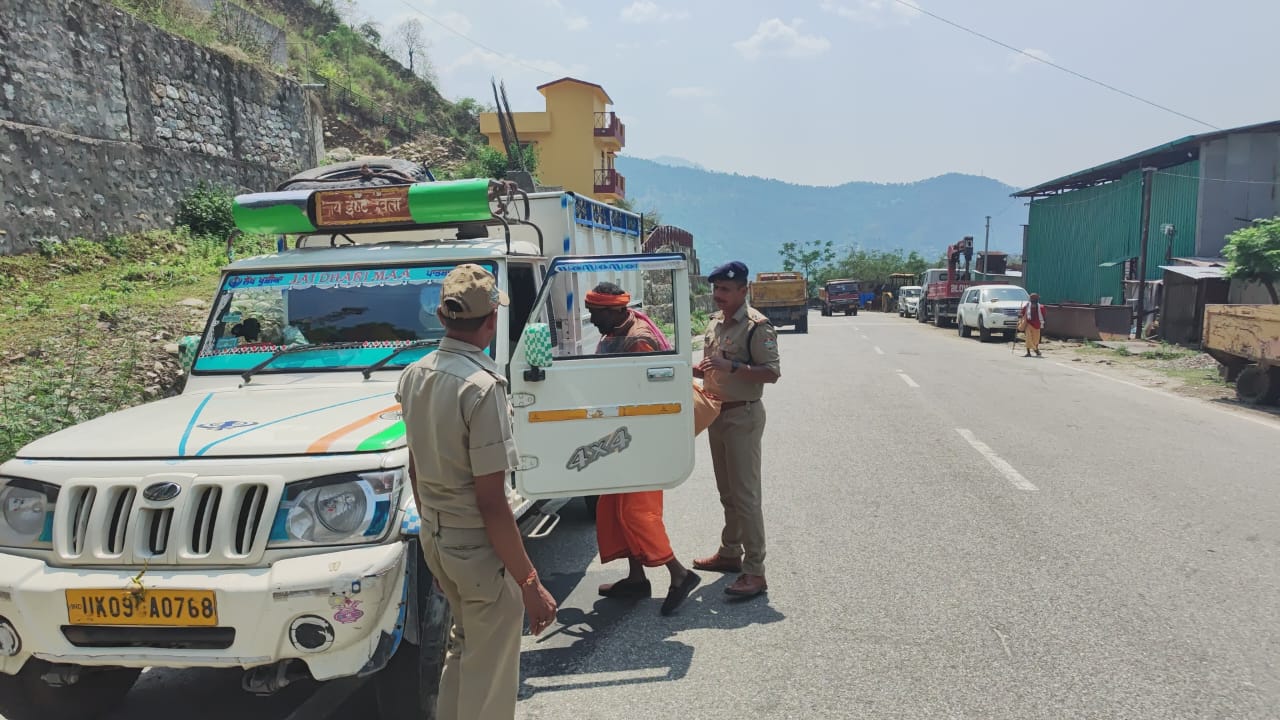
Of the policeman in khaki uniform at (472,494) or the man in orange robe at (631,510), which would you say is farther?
the man in orange robe at (631,510)

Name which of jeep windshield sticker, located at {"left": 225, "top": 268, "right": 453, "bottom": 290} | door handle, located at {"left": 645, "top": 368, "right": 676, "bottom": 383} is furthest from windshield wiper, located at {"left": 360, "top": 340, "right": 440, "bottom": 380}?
door handle, located at {"left": 645, "top": 368, "right": 676, "bottom": 383}

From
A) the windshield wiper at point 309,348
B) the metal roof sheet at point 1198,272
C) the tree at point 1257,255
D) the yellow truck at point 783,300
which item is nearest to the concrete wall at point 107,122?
the windshield wiper at point 309,348

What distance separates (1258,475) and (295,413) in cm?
809

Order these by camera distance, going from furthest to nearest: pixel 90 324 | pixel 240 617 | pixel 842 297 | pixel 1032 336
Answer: pixel 842 297, pixel 1032 336, pixel 90 324, pixel 240 617

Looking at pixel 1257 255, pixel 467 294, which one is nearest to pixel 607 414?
pixel 467 294

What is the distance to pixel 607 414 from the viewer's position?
4176 millimetres

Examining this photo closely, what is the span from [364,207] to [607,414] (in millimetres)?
2297

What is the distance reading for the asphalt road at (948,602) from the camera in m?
3.55

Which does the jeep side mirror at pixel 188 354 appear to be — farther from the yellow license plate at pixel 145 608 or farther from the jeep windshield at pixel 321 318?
the yellow license plate at pixel 145 608

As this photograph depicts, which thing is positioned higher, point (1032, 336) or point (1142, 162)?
point (1142, 162)

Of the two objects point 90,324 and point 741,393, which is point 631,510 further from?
point 90,324

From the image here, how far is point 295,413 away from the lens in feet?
12.0

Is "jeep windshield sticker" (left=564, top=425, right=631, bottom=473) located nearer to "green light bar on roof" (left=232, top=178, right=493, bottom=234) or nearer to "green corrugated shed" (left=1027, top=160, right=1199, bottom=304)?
"green light bar on roof" (left=232, top=178, right=493, bottom=234)

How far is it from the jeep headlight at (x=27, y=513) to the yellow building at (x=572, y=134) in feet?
148
